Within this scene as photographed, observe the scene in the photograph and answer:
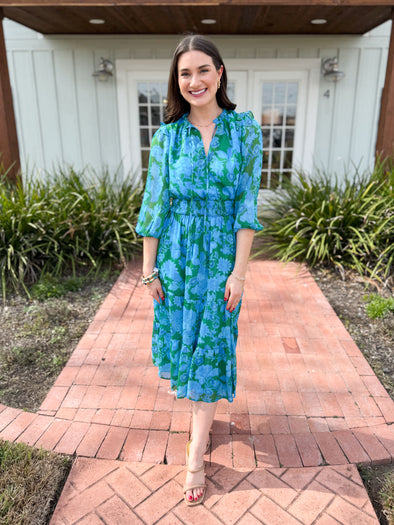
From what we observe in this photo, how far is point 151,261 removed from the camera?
163 cm

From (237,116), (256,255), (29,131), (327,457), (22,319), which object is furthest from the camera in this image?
(29,131)

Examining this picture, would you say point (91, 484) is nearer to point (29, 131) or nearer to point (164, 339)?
point (164, 339)

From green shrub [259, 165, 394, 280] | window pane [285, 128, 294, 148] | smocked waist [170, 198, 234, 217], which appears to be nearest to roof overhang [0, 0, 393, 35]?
window pane [285, 128, 294, 148]

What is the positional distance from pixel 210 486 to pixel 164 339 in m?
0.63

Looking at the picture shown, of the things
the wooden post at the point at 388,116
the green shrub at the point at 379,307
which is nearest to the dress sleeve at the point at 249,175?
the green shrub at the point at 379,307

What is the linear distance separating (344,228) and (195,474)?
9.79ft

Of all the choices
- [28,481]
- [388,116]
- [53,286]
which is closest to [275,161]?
[388,116]

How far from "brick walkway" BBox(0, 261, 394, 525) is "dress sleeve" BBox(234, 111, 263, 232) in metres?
1.06

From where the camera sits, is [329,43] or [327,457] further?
[329,43]

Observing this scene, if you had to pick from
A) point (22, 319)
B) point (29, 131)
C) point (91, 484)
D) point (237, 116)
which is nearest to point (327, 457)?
point (91, 484)

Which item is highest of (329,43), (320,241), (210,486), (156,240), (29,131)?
(329,43)

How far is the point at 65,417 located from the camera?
204cm

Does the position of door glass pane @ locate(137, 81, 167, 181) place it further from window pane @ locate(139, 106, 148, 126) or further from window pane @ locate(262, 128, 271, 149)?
window pane @ locate(262, 128, 271, 149)

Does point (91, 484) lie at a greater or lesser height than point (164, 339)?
lesser
